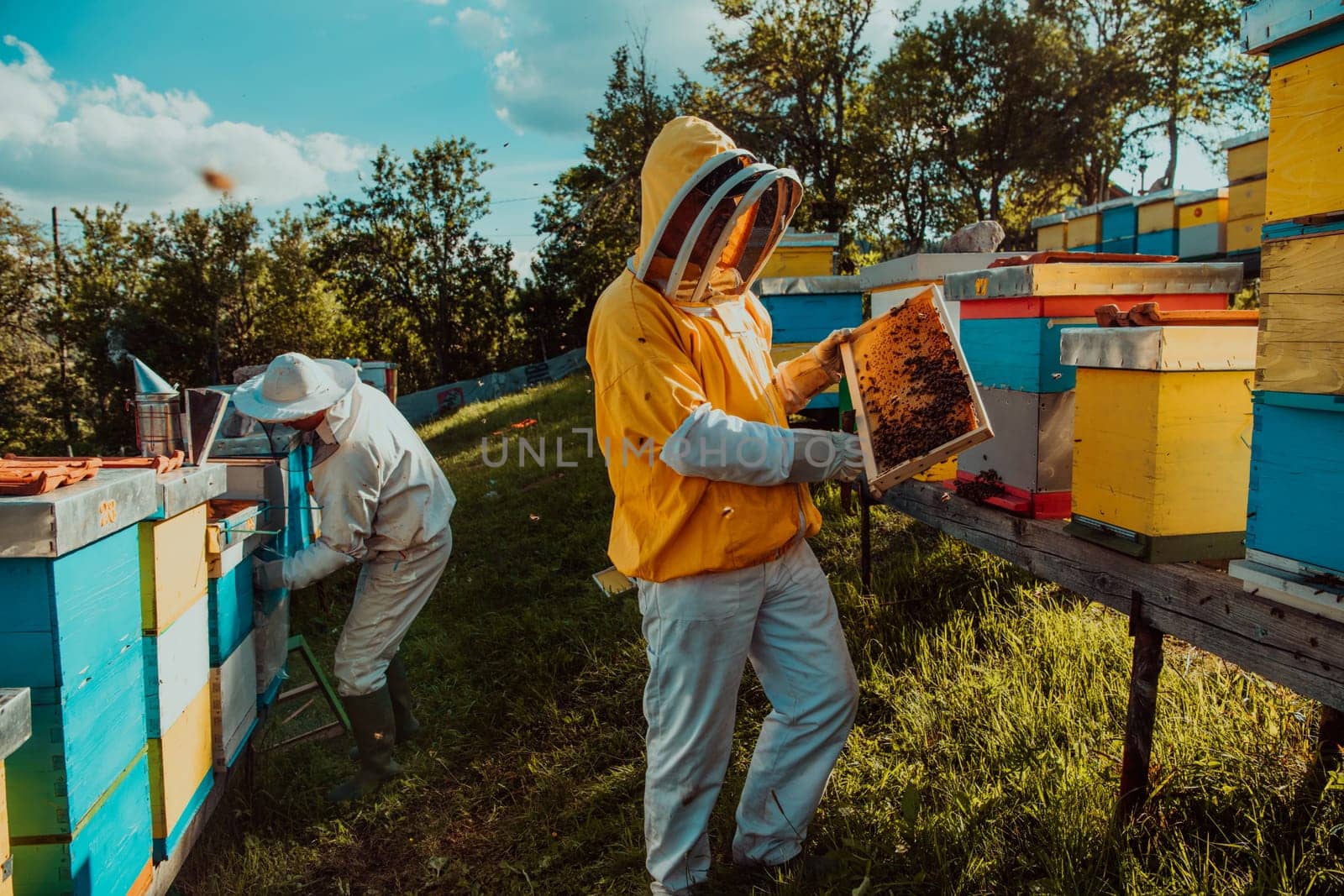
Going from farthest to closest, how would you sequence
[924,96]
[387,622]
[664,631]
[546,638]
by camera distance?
1. [924,96]
2. [546,638]
3. [387,622]
4. [664,631]

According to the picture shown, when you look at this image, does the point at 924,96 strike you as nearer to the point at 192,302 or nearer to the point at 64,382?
the point at 192,302

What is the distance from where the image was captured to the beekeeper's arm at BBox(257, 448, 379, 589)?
3242mm

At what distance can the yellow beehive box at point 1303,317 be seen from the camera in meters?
1.54

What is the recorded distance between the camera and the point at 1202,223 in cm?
747

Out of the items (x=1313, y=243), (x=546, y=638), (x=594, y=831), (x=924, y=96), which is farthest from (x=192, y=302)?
(x=1313, y=243)

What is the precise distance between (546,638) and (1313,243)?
12.5 ft

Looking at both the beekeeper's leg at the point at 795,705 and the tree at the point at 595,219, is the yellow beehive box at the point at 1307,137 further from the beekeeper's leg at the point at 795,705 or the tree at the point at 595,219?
the tree at the point at 595,219

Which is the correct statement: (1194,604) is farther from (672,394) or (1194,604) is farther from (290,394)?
(290,394)

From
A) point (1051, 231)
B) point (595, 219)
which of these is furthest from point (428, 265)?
point (1051, 231)

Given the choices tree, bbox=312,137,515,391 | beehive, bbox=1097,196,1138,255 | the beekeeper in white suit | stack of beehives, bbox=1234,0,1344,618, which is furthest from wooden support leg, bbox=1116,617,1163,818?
tree, bbox=312,137,515,391

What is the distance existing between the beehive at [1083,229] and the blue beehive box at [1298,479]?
8316 millimetres

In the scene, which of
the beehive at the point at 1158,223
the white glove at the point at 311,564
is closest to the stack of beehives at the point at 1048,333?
the white glove at the point at 311,564

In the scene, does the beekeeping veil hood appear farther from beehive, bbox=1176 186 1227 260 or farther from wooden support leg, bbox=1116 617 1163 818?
beehive, bbox=1176 186 1227 260

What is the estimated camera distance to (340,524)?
3.28 metres
